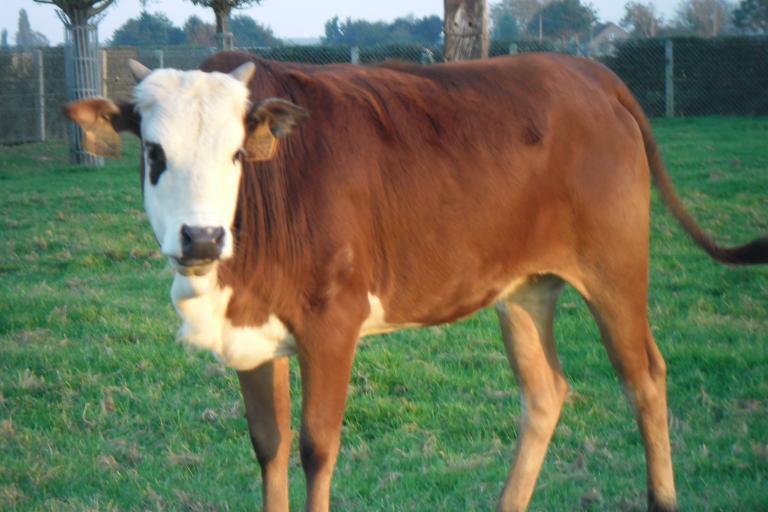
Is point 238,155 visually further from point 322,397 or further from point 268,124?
point 322,397

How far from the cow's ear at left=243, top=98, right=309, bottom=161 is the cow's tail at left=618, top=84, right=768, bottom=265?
1.95 metres

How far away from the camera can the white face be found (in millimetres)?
3877

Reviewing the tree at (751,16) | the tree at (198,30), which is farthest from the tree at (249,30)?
the tree at (751,16)

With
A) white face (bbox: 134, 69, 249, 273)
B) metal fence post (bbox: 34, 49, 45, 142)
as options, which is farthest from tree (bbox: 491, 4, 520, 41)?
white face (bbox: 134, 69, 249, 273)

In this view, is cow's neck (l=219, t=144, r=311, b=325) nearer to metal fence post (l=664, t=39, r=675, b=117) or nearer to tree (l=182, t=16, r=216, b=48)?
metal fence post (l=664, t=39, r=675, b=117)

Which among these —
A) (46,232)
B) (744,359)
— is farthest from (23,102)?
(744,359)

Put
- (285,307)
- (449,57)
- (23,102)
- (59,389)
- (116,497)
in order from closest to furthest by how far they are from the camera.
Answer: (285,307)
(116,497)
(59,389)
(449,57)
(23,102)

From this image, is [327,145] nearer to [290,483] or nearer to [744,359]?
[290,483]

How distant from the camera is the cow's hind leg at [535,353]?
5.35 meters

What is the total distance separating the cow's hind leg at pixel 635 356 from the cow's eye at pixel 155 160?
83.2 inches

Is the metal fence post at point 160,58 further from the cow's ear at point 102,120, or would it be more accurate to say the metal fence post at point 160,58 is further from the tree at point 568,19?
the tree at point 568,19

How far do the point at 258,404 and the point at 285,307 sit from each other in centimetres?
→ 70

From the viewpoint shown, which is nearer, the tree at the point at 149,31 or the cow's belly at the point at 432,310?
the cow's belly at the point at 432,310

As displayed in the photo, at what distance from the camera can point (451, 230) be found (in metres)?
4.80
